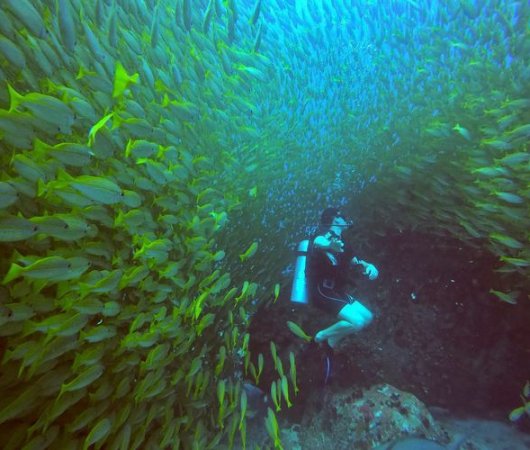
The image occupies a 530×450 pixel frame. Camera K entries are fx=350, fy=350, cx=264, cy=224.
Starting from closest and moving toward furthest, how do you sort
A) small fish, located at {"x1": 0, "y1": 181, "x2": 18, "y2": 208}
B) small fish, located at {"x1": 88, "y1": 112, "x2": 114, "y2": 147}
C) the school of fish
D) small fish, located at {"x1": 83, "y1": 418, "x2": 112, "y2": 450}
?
small fish, located at {"x1": 0, "y1": 181, "x2": 18, "y2": 208}
small fish, located at {"x1": 88, "y1": 112, "x2": 114, "y2": 147}
the school of fish
small fish, located at {"x1": 83, "y1": 418, "x2": 112, "y2": 450}

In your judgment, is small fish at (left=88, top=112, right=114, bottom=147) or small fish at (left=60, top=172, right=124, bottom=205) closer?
small fish at (left=60, top=172, right=124, bottom=205)

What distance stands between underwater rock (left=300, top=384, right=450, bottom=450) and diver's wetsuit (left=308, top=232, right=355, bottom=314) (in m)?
1.62

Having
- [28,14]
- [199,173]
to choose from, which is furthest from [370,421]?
[28,14]

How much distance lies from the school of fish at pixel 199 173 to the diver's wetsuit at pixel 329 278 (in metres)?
0.98

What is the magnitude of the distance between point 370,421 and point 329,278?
223 centimetres

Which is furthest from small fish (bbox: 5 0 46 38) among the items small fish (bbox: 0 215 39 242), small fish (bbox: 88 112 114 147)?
small fish (bbox: 0 215 39 242)

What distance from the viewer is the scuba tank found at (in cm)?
530

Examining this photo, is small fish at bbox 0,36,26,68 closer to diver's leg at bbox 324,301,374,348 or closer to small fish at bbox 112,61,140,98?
small fish at bbox 112,61,140,98

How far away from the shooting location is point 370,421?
522 cm

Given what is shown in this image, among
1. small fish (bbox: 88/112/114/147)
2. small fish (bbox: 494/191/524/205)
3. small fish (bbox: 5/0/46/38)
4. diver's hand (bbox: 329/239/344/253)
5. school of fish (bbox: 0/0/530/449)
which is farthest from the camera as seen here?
diver's hand (bbox: 329/239/344/253)

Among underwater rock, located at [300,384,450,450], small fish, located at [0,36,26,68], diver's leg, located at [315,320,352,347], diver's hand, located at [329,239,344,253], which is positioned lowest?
underwater rock, located at [300,384,450,450]

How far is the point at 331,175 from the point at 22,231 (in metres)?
6.07

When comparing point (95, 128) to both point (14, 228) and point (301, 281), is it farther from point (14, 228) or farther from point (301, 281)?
point (301, 281)

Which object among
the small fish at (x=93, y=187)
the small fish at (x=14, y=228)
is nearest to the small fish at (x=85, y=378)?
the small fish at (x=14, y=228)
